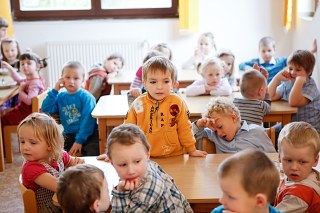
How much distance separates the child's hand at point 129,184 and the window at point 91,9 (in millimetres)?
4909

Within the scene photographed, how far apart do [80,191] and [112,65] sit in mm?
3553

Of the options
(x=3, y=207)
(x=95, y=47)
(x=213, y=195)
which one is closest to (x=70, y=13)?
(x=95, y=47)

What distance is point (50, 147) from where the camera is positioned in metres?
2.22

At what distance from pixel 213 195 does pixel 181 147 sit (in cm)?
66

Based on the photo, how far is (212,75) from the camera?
12.5 feet

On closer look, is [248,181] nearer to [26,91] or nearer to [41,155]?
[41,155]

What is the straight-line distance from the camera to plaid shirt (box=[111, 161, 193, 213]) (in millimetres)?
1752

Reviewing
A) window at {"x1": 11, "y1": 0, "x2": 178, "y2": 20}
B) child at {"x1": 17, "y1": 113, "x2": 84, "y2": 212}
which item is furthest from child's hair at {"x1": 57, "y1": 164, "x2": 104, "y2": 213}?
window at {"x1": 11, "y1": 0, "x2": 178, "y2": 20}

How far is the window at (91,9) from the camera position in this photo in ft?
20.9

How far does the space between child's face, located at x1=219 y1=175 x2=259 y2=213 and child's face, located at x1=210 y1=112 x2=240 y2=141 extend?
119 cm

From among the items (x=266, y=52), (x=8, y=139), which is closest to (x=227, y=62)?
(x=266, y=52)

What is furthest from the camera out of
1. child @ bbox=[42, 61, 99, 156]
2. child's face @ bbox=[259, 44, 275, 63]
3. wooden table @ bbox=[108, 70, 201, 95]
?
child's face @ bbox=[259, 44, 275, 63]

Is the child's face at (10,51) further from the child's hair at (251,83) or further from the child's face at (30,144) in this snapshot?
the child's face at (30,144)

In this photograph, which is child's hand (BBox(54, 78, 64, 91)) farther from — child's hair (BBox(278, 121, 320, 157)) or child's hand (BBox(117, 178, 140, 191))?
child's hair (BBox(278, 121, 320, 157))
